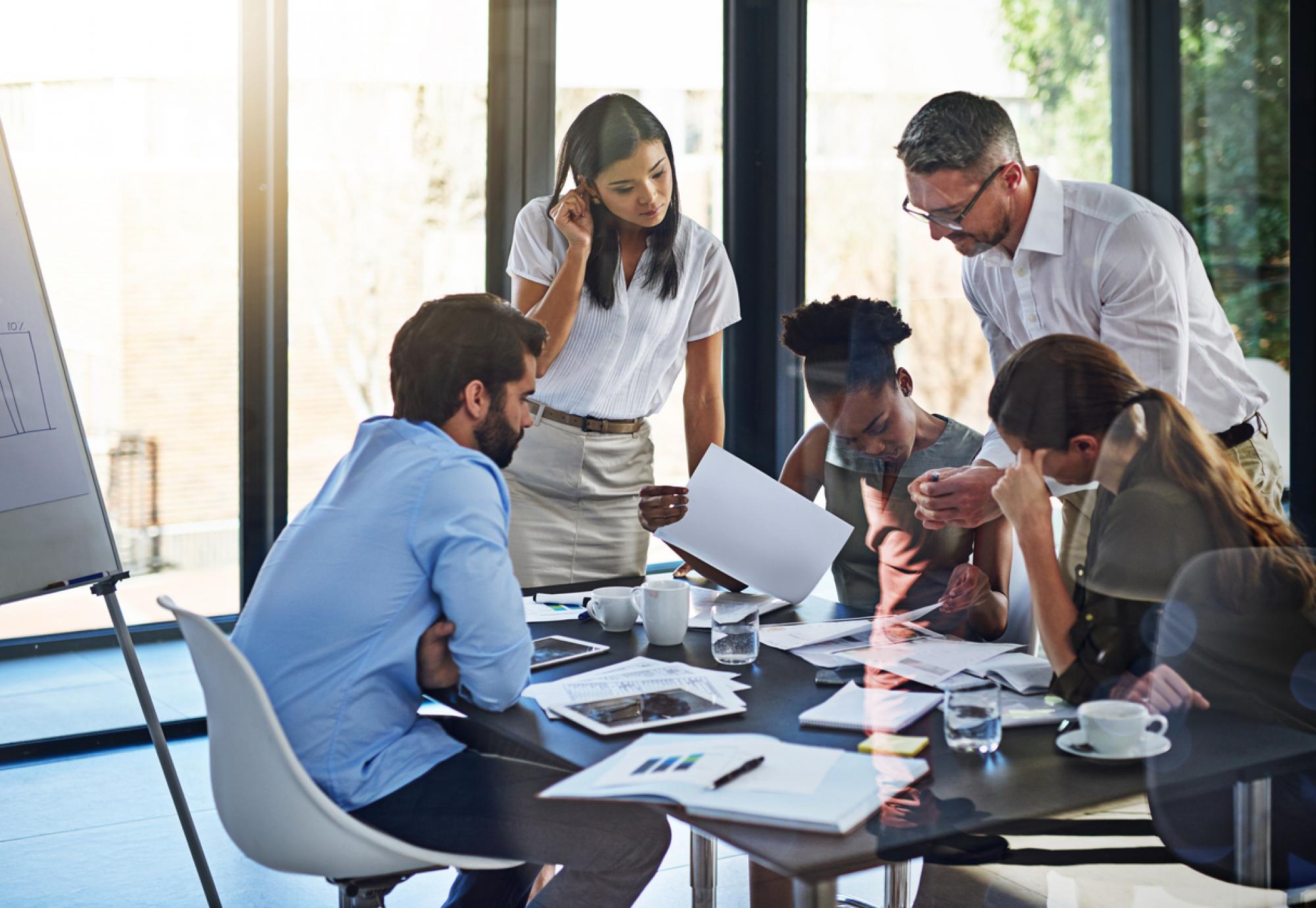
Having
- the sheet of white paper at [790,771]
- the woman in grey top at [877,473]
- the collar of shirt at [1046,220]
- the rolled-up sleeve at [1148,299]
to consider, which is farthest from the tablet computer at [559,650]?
the collar of shirt at [1046,220]

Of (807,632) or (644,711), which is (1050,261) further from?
(644,711)

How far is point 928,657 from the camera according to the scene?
1.59 metres

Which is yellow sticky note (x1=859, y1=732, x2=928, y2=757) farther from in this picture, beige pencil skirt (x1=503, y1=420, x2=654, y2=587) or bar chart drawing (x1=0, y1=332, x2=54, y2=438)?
bar chart drawing (x1=0, y1=332, x2=54, y2=438)

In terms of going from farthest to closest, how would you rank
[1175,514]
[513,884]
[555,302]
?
[555,302], [513,884], [1175,514]

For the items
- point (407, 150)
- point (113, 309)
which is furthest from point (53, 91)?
point (407, 150)

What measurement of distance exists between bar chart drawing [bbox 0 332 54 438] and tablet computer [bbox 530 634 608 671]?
1.07 metres

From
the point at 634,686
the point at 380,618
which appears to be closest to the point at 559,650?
the point at 634,686

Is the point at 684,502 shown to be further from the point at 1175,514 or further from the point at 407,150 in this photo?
the point at 407,150

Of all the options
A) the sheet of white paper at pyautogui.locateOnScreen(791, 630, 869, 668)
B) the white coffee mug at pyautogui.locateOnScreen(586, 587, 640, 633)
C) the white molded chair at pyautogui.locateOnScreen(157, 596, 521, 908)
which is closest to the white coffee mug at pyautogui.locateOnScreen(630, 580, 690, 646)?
the white coffee mug at pyautogui.locateOnScreen(586, 587, 640, 633)

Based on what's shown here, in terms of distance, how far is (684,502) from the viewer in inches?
78.8

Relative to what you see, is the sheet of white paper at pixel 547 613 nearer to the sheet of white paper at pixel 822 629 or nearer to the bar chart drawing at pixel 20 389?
the sheet of white paper at pixel 822 629

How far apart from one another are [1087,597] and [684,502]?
0.73 m

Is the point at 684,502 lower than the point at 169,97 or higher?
lower

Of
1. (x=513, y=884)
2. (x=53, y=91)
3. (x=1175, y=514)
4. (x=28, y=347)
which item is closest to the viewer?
(x=1175, y=514)
